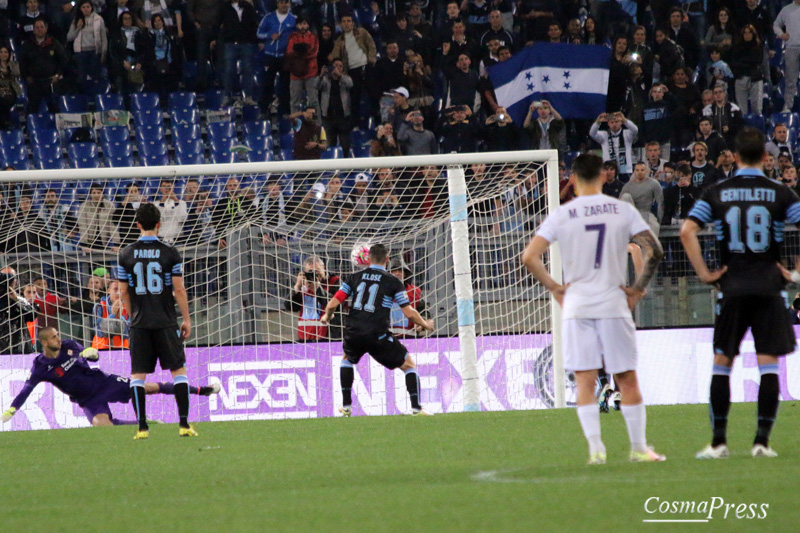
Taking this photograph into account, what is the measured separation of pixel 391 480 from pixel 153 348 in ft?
12.0

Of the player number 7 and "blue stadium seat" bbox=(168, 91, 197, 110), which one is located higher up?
"blue stadium seat" bbox=(168, 91, 197, 110)

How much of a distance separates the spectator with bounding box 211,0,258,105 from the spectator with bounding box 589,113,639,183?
19.8ft

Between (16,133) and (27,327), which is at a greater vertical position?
(16,133)

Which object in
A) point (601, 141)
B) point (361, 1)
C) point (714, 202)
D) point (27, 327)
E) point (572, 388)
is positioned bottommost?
point (572, 388)

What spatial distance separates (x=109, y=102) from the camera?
60.6 ft

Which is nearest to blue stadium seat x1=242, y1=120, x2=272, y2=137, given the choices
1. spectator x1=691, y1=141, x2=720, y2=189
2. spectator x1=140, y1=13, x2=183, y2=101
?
spectator x1=140, y1=13, x2=183, y2=101

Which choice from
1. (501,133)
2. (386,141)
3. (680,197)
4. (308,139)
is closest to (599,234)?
(680,197)

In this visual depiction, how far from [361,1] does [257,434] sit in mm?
12368

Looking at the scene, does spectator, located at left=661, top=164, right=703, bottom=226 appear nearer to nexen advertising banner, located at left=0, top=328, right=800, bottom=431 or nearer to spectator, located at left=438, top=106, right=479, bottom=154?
nexen advertising banner, located at left=0, top=328, right=800, bottom=431

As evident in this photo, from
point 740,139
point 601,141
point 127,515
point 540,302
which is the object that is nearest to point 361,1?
point 601,141

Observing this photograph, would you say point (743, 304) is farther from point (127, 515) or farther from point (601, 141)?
point (601, 141)

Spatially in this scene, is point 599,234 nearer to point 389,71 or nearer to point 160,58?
point 389,71

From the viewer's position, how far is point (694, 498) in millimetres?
4387

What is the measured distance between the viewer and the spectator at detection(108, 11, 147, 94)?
18266mm
